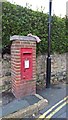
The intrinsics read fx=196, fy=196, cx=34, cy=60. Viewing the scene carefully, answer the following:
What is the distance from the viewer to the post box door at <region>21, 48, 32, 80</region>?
17.7 ft

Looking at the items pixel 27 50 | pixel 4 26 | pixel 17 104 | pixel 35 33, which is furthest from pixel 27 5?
pixel 17 104

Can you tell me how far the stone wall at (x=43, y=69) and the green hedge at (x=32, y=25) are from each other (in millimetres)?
312

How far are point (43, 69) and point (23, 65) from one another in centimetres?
221

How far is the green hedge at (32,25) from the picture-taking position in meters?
6.11

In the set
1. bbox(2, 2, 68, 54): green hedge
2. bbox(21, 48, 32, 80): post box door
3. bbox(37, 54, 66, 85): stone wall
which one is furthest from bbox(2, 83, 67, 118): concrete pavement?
bbox(2, 2, 68, 54): green hedge

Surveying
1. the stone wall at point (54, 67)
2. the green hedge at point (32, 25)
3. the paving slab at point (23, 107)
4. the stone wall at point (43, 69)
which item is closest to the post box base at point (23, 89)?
the paving slab at point (23, 107)

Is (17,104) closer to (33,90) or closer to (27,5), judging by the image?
(33,90)

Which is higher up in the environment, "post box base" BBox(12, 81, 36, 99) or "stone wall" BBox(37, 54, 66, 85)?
"stone wall" BBox(37, 54, 66, 85)

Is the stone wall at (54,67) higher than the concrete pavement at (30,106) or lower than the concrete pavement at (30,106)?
higher

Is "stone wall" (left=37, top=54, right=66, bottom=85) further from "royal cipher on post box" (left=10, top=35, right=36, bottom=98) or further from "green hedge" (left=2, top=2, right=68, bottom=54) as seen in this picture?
"royal cipher on post box" (left=10, top=35, right=36, bottom=98)

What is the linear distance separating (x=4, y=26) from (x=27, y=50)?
117 cm

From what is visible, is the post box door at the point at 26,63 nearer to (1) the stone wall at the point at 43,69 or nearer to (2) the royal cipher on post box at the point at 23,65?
(2) the royal cipher on post box at the point at 23,65

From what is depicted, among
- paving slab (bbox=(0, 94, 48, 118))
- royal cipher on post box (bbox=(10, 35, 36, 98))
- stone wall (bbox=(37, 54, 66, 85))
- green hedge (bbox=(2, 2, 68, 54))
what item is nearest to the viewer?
paving slab (bbox=(0, 94, 48, 118))

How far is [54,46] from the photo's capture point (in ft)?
26.5
